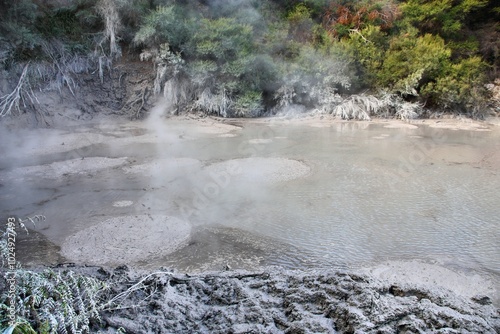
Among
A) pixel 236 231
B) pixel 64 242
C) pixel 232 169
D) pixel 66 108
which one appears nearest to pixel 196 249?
pixel 236 231

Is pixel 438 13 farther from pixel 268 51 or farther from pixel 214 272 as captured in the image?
pixel 214 272

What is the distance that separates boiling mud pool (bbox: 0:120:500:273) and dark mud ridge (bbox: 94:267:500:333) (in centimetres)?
92

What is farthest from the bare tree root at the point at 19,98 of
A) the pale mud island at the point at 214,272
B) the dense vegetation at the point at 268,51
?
the pale mud island at the point at 214,272

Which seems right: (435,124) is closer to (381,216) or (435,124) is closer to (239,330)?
(381,216)

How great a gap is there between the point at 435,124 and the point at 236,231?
8.23 m

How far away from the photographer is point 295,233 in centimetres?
374

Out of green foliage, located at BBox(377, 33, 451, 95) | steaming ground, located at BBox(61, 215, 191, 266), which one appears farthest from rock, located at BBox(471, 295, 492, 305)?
green foliage, located at BBox(377, 33, 451, 95)

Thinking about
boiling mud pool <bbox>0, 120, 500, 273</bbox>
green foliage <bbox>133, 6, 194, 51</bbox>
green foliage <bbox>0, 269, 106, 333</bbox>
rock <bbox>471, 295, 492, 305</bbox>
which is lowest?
boiling mud pool <bbox>0, 120, 500, 273</bbox>

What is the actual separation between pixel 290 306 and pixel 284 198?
2667mm

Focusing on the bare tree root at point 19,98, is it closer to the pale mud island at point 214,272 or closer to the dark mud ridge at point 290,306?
the pale mud island at point 214,272

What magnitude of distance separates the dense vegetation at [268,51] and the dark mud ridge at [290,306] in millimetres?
7782

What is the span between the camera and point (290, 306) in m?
2.00

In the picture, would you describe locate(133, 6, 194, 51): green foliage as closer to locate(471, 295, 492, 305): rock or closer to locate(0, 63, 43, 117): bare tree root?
locate(0, 63, 43, 117): bare tree root

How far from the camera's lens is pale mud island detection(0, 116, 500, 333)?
1891 mm
